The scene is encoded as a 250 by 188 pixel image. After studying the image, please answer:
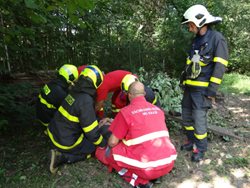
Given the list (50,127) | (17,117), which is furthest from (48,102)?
(17,117)

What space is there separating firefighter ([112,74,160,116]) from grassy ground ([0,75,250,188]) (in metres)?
0.99

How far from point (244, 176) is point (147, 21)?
6.07m

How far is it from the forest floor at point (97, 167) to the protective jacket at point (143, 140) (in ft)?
1.38

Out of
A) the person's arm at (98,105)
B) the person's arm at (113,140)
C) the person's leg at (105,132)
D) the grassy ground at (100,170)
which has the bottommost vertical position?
the grassy ground at (100,170)

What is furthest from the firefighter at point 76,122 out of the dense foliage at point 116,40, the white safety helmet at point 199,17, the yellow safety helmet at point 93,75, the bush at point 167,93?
the bush at point 167,93

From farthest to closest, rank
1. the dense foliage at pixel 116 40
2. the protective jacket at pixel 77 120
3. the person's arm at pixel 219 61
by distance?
1. the dense foliage at pixel 116 40
2. the person's arm at pixel 219 61
3. the protective jacket at pixel 77 120

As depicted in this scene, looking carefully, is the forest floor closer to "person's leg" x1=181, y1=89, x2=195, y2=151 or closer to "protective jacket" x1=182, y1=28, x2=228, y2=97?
"person's leg" x1=181, y1=89, x2=195, y2=151

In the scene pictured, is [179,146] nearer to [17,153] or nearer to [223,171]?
[223,171]

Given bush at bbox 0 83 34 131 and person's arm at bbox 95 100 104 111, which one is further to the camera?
bush at bbox 0 83 34 131

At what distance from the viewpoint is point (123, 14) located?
7.41 meters

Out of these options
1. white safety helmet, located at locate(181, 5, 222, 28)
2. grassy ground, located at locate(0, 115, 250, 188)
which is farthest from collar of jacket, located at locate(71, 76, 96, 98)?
white safety helmet, located at locate(181, 5, 222, 28)

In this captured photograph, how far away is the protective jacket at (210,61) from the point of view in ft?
11.8

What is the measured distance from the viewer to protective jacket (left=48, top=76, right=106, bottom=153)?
3395 mm

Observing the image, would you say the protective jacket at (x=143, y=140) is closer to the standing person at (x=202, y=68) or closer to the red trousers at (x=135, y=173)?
the red trousers at (x=135, y=173)
